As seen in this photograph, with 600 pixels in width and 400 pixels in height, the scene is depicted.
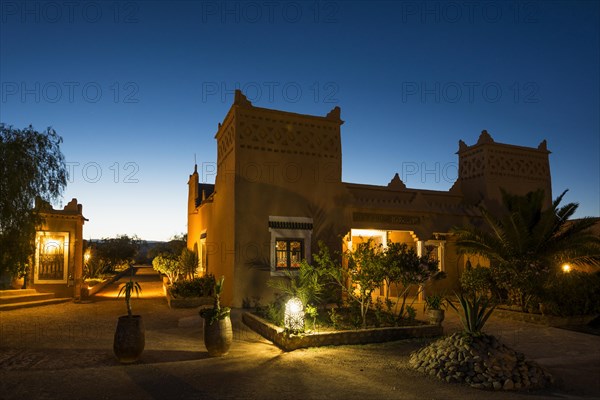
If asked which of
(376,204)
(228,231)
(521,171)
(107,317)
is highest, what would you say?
(521,171)

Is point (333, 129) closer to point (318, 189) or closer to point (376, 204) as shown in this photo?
point (318, 189)

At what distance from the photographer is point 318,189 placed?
1468 centimetres

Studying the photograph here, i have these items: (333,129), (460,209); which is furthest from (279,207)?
(460,209)

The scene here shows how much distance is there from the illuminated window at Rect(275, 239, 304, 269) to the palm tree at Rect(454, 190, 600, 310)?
5.84 m

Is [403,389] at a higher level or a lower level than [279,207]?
lower

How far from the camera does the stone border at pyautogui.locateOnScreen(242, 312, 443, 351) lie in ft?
27.8

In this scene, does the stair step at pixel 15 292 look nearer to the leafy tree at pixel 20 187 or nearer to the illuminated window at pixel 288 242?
the leafy tree at pixel 20 187

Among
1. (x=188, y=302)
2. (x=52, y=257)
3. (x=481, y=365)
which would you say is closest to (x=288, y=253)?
(x=188, y=302)

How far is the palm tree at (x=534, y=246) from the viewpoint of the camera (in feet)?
40.9

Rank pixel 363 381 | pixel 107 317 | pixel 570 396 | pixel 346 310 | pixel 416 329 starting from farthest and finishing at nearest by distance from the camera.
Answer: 1. pixel 107 317
2. pixel 346 310
3. pixel 416 329
4. pixel 363 381
5. pixel 570 396

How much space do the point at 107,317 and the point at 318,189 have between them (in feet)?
24.3

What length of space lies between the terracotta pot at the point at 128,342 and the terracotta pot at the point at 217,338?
1111 millimetres

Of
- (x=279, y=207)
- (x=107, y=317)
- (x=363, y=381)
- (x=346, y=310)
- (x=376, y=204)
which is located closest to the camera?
(x=363, y=381)

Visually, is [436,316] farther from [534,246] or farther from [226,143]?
[226,143]
